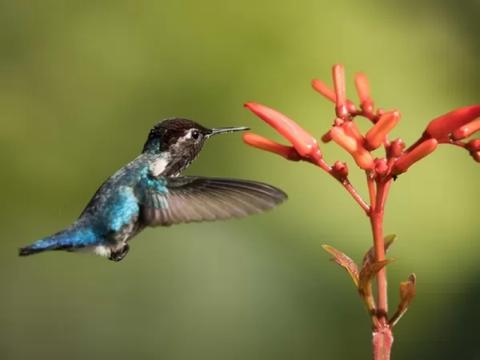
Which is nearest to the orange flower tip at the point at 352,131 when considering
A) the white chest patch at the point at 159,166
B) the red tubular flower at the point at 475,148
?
the red tubular flower at the point at 475,148

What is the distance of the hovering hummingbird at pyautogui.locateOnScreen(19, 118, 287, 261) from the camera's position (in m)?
2.32

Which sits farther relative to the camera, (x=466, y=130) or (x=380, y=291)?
(x=466, y=130)

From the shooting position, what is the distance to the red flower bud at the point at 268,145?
2008 millimetres

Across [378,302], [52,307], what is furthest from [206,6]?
[378,302]

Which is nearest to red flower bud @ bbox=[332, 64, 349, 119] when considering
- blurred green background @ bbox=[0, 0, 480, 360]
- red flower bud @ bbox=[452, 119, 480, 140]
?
red flower bud @ bbox=[452, 119, 480, 140]

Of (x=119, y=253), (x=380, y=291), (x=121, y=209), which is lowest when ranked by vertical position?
(x=380, y=291)

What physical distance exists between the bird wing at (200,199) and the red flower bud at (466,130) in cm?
38

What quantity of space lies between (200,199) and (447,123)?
2.04 ft

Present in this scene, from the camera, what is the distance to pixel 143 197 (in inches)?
95.0

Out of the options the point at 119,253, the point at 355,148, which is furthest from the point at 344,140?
the point at 119,253

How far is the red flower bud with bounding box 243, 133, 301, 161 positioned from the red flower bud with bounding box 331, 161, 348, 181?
91 mm

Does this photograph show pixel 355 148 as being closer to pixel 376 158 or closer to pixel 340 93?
pixel 376 158

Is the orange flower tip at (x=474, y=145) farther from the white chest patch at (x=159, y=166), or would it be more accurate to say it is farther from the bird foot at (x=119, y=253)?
the bird foot at (x=119, y=253)

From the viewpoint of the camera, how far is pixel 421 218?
4.12 m
